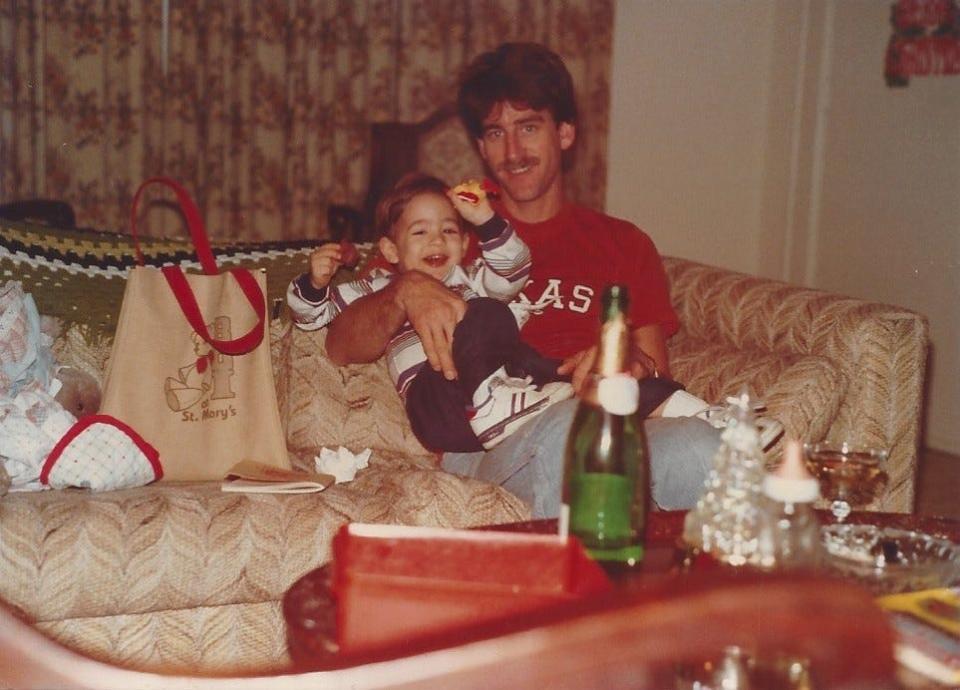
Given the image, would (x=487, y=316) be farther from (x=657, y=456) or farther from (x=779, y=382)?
(x=779, y=382)

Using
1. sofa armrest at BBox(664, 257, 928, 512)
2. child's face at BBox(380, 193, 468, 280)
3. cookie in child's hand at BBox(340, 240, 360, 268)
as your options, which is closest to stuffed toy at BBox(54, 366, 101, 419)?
cookie in child's hand at BBox(340, 240, 360, 268)

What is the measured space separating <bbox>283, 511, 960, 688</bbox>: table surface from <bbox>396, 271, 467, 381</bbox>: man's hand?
27.5 inches

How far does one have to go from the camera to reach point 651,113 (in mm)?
5273

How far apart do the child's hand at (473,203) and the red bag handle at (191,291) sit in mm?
454

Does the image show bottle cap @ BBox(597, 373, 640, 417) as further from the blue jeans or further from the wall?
the wall

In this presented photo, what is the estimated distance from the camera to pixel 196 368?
7.39 ft

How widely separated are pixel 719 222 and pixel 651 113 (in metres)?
0.61

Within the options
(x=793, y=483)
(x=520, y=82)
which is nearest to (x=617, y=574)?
(x=793, y=483)

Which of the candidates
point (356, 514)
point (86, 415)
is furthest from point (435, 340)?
point (86, 415)

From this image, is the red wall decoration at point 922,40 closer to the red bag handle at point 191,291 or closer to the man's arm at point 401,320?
the man's arm at point 401,320

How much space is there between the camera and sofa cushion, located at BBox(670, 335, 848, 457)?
89.3 inches

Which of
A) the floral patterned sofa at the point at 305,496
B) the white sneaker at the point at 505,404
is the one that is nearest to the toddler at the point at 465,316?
the white sneaker at the point at 505,404

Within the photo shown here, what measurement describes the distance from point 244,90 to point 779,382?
131 inches

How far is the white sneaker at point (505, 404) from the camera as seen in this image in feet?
6.84
